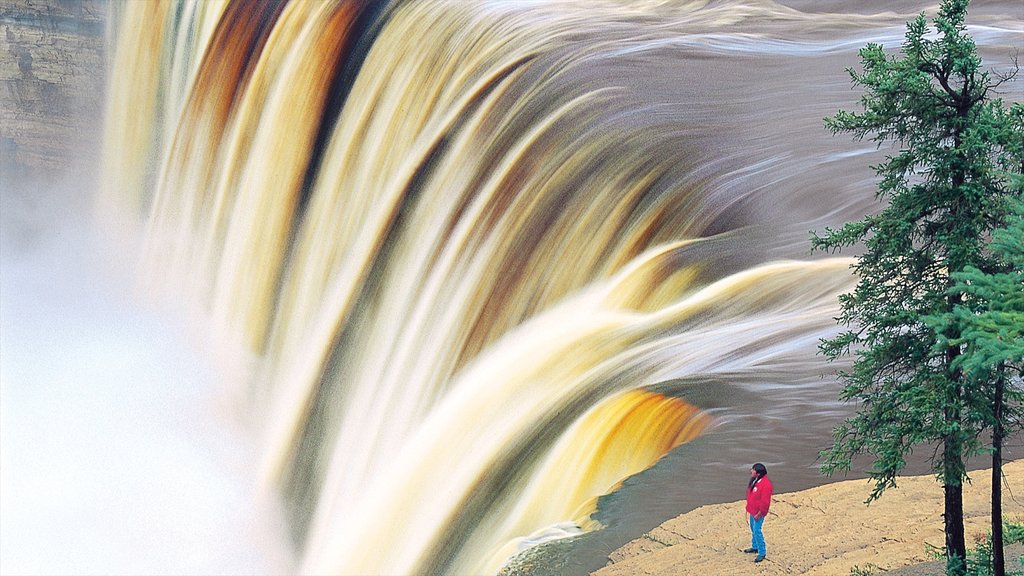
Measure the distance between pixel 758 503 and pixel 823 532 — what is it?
0.55 m

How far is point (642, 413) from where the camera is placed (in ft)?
24.7

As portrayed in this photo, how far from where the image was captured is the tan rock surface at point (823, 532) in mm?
6367

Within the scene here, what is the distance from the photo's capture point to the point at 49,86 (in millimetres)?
17188

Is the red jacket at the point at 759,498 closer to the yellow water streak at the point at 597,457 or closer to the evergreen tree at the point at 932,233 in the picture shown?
the evergreen tree at the point at 932,233

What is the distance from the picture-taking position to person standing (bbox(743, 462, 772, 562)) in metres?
6.42

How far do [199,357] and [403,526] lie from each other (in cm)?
577

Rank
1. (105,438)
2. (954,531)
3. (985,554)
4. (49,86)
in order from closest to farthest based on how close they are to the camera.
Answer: (954,531) → (985,554) → (105,438) → (49,86)

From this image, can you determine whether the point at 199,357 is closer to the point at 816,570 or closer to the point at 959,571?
the point at 816,570

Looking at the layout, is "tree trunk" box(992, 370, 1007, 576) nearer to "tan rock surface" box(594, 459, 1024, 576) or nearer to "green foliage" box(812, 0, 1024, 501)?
"green foliage" box(812, 0, 1024, 501)

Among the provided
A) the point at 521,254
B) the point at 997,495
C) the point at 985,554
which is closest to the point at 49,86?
the point at 521,254

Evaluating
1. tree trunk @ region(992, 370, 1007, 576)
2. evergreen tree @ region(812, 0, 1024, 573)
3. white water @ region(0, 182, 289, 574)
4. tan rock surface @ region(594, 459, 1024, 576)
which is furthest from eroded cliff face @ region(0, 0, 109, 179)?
tree trunk @ region(992, 370, 1007, 576)

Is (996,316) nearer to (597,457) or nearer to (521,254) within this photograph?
(597,457)

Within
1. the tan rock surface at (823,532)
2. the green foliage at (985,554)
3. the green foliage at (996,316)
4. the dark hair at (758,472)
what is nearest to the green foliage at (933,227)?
the green foliage at (996,316)

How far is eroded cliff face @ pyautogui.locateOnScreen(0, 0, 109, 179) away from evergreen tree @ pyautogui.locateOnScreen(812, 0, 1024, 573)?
1335 centimetres
